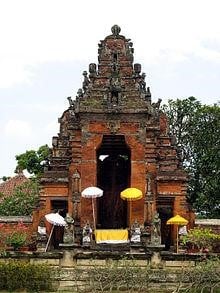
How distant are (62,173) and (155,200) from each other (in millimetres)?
4329

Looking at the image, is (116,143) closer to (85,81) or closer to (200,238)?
(85,81)

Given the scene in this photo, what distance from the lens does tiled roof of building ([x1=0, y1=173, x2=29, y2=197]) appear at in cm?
5003

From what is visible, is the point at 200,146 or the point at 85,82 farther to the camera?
the point at 200,146

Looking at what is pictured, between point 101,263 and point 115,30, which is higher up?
point 115,30

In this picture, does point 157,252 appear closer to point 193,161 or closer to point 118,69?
point 118,69

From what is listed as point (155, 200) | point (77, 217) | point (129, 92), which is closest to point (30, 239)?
point (77, 217)

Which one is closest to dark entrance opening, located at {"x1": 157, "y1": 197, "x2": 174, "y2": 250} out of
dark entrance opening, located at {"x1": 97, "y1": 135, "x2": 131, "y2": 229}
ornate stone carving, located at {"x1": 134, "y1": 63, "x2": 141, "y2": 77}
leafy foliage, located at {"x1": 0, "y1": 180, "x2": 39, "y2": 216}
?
dark entrance opening, located at {"x1": 97, "y1": 135, "x2": 131, "y2": 229}

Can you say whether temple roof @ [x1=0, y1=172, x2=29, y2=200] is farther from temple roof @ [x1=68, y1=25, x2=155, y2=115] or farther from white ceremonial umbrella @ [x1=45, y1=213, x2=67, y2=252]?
white ceremonial umbrella @ [x1=45, y1=213, x2=67, y2=252]

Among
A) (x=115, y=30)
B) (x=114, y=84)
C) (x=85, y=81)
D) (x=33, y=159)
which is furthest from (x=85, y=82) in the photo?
(x=33, y=159)

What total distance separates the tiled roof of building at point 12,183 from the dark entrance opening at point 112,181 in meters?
13.0

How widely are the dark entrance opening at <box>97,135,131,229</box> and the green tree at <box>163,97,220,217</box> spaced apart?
1122cm

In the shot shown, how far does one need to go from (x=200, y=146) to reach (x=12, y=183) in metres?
12.7

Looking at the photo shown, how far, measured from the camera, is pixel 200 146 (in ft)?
163

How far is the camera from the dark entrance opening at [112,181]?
119 feet
